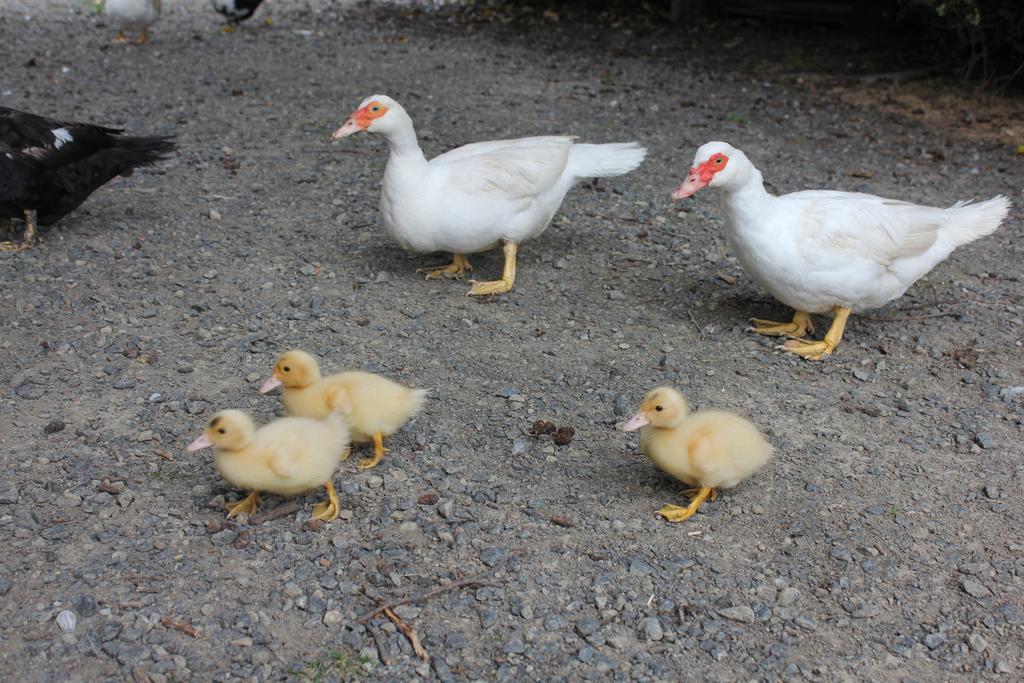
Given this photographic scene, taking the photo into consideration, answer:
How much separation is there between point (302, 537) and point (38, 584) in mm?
822

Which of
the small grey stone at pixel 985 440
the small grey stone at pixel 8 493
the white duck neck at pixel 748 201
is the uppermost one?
the white duck neck at pixel 748 201

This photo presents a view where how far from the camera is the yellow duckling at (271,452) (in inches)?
129


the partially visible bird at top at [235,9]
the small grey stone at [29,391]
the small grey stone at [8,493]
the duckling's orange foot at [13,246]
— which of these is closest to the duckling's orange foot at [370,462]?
the small grey stone at [8,493]

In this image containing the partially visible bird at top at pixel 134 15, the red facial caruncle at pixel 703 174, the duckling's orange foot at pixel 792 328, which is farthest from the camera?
the partially visible bird at top at pixel 134 15

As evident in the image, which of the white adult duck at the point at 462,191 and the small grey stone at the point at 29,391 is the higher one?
the white adult duck at the point at 462,191

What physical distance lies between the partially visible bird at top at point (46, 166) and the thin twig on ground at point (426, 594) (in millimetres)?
3713

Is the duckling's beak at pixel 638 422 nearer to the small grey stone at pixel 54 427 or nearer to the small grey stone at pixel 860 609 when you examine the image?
the small grey stone at pixel 860 609

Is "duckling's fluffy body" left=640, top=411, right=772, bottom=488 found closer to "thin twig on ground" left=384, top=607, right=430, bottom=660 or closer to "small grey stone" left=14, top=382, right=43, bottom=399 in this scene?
"thin twig on ground" left=384, top=607, right=430, bottom=660

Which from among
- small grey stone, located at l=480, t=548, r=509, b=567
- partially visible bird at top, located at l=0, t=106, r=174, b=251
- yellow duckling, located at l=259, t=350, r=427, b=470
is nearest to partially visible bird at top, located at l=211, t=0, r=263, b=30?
partially visible bird at top, located at l=0, t=106, r=174, b=251

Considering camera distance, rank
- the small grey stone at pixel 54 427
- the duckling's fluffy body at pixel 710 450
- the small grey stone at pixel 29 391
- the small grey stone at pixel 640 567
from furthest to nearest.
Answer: the small grey stone at pixel 29 391, the small grey stone at pixel 54 427, the duckling's fluffy body at pixel 710 450, the small grey stone at pixel 640 567

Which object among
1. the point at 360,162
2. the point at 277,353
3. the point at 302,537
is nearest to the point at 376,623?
the point at 302,537

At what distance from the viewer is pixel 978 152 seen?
777cm

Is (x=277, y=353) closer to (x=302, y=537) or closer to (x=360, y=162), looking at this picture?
(x=302, y=537)

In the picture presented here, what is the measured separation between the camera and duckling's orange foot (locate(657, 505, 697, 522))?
3521 mm
